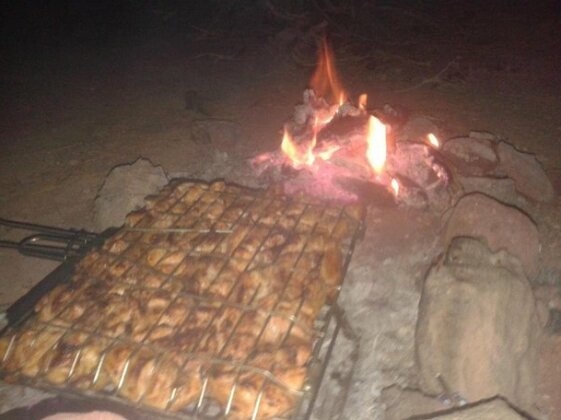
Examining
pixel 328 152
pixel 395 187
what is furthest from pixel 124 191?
pixel 395 187

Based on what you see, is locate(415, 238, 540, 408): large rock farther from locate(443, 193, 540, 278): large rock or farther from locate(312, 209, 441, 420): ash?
locate(443, 193, 540, 278): large rock

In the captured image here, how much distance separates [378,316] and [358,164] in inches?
65.3

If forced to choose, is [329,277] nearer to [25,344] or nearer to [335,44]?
[25,344]

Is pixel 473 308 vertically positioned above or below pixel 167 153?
below

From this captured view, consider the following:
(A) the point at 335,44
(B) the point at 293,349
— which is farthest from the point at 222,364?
(A) the point at 335,44

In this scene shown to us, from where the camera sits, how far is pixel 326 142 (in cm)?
483

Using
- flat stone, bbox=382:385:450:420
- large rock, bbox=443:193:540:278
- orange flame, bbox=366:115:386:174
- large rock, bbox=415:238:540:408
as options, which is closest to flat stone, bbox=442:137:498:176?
orange flame, bbox=366:115:386:174

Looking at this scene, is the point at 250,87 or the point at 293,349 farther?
the point at 250,87

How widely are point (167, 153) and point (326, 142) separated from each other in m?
2.31

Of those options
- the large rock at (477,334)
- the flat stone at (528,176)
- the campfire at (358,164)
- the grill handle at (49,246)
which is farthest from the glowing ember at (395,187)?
the grill handle at (49,246)

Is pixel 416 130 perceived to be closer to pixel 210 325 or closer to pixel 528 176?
pixel 528 176

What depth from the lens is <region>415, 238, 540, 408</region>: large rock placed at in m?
2.89

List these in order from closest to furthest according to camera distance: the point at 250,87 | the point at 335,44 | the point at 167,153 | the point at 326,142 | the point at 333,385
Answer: the point at 333,385, the point at 326,142, the point at 167,153, the point at 250,87, the point at 335,44

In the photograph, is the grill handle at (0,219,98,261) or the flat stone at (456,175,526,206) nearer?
the grill handle at (0,219,98,261)
